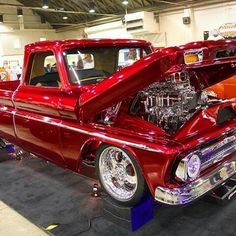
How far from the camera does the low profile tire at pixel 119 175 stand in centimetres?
272

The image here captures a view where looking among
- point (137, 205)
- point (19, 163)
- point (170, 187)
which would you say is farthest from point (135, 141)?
point (19, 163)

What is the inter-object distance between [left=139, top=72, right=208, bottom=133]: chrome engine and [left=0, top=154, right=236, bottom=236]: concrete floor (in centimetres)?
83

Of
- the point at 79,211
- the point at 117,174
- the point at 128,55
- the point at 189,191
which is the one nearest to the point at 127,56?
the point at 128,55

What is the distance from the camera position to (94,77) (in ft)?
11.5

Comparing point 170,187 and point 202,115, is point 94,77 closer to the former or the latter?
point 202,115

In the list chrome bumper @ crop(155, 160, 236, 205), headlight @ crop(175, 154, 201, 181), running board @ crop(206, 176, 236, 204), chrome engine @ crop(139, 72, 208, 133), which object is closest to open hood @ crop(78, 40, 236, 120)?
chrome engine @ crop(139, 72, 208, 133)

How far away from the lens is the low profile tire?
2.72 metres

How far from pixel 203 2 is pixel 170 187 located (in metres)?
11.0

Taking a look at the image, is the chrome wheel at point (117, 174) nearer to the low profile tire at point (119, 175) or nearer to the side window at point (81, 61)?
the low profile tire at point (119, 175)

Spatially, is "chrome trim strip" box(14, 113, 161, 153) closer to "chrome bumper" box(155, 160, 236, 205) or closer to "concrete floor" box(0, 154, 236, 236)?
"chrome bumper" box(155, 160, 236, 205)

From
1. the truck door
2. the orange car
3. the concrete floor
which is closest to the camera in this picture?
the concrete floor

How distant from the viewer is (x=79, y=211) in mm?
3215

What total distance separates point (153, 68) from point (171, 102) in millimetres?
874

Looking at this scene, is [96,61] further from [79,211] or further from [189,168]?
[189,168]
